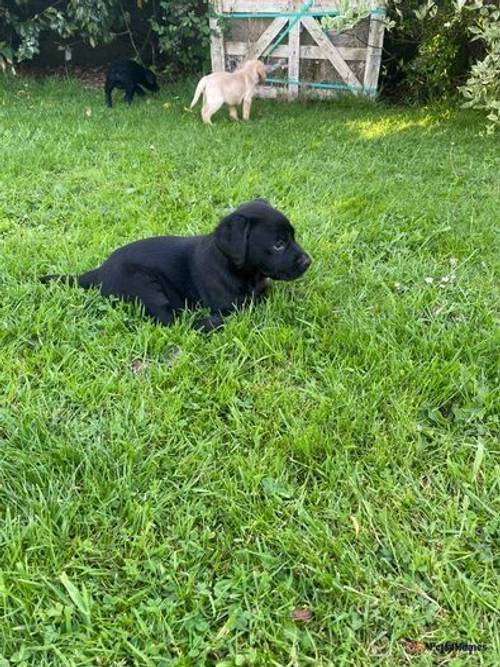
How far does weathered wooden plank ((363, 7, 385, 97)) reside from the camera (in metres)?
8.16

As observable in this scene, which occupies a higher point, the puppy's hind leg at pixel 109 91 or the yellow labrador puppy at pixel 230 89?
the yellow labrador puppy at pixel 230 89

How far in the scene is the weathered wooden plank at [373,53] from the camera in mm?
8164

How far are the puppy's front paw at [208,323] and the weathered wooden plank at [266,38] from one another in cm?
691

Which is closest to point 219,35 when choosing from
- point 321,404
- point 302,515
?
point 321,404

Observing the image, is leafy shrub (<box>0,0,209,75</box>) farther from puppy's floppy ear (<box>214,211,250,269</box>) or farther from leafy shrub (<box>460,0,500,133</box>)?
puppy's floppy ear (<box>214,211,250,269</box>)

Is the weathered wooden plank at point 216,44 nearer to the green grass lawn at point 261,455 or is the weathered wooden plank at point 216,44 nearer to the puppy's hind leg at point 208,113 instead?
the puppy's hind leg at point 208,113

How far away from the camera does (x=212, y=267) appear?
3195 mm

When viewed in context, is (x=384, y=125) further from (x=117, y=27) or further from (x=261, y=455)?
(x=261, y=455)

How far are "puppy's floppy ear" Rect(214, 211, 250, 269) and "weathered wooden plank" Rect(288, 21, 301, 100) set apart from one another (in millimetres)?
6593

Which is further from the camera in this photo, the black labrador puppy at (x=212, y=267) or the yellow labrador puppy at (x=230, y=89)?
the yellow labrador puppy at (x=230, y=89)

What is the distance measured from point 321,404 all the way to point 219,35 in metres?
7.98

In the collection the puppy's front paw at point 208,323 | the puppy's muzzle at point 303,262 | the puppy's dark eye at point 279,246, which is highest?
the puppy's dark eye at point 279,246

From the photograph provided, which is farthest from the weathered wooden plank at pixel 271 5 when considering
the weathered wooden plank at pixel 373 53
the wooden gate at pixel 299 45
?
the weathered wooden plank at pixel 373 53

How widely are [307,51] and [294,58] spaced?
0.70 ft
